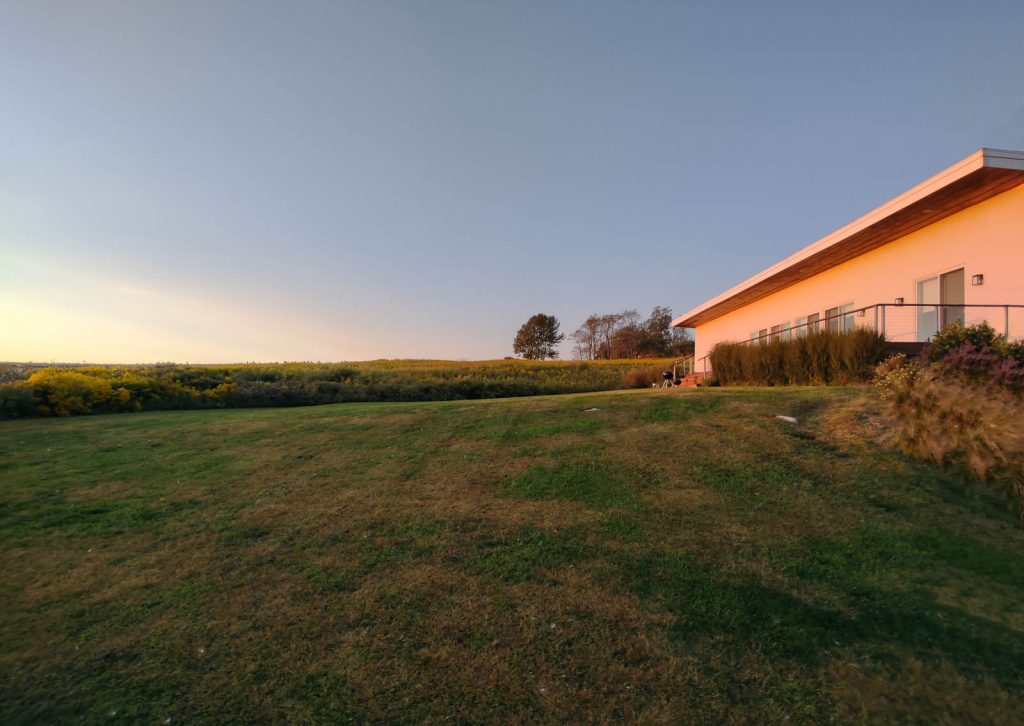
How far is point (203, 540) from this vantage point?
15.7ft

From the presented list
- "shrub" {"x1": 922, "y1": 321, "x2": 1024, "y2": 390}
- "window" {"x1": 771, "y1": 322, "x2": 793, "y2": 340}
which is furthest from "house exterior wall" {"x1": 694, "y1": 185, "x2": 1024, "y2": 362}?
"shrub" {"x1": 922, "y1": 321, "x2": 1024, "y2": 390}

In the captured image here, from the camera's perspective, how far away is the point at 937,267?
1253 cm

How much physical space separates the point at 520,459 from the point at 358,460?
7.24 feet

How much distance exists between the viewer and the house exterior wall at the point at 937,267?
10781 mm

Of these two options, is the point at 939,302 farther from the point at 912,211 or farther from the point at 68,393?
the point at 68,393

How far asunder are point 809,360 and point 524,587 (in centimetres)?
1169

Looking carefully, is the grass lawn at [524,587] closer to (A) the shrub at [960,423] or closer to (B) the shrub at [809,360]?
(A) the shrub at [960,423]

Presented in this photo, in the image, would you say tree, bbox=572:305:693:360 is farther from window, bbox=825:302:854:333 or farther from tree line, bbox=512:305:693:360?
window, bbox=825:302:854:333

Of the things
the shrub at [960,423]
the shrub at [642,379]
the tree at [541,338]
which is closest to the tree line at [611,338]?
the tree at [541,338]

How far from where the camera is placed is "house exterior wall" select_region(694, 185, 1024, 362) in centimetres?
1078

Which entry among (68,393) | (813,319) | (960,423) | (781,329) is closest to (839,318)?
(813,319)

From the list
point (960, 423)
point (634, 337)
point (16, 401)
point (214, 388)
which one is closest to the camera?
point (960, 423)

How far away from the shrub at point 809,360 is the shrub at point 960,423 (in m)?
4.72

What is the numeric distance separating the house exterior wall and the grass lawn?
283 inches
